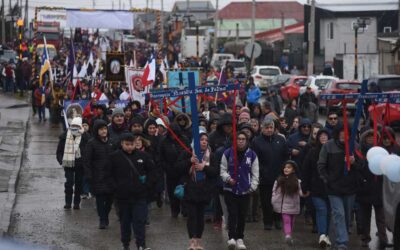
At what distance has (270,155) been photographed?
13.3 metres

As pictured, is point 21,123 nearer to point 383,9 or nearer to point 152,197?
point 152,197

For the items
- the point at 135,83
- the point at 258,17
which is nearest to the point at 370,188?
the point at 135,83

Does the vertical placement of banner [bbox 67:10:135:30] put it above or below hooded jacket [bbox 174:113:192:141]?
above

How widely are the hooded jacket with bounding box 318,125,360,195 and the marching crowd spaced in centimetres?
1

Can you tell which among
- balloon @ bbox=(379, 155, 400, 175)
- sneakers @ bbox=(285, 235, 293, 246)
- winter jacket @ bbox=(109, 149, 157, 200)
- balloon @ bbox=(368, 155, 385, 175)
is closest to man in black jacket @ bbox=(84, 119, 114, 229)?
winter jacket @ bbox=(109, 149, 157, 200)

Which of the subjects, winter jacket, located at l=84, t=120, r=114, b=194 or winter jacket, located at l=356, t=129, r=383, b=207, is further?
winter jacket, located at l=84, t=120, r=114, b=194

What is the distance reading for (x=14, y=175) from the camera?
19297 mm

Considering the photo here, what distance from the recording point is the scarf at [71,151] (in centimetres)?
1506

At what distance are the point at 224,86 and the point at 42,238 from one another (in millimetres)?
3095

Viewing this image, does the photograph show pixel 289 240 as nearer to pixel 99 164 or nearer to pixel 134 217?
Result: pixel 134 217

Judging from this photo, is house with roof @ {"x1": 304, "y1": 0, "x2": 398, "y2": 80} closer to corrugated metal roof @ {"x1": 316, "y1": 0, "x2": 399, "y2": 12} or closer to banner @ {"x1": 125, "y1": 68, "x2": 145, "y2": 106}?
corrugated metal roof @ {"x1": 316, "y1": 0, "x2": 399, "y2": 12}

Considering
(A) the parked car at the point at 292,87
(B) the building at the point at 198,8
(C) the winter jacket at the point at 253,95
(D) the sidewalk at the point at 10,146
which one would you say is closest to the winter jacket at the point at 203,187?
(D) the sidewalk at the point at 10,146

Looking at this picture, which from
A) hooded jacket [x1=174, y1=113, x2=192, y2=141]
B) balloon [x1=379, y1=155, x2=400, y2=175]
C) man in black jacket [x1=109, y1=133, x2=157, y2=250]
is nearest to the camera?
balloon [x1=379, y1=155, x2=400, y2=175]

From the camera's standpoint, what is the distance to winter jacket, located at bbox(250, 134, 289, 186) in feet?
43.6
